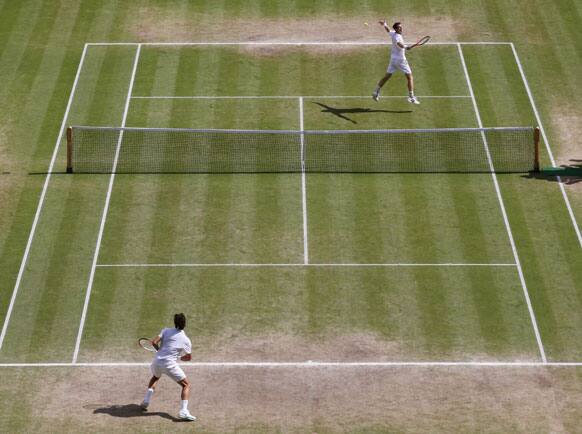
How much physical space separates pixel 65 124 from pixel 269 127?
6.29 metres

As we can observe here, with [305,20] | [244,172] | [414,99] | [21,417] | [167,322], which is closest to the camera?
[21,417]

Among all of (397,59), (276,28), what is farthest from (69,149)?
(276,28)

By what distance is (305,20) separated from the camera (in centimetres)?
4947

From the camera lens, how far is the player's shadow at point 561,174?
4059 centimetres

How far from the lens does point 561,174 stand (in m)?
40.8

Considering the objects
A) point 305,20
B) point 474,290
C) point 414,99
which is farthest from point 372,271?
point 305,20

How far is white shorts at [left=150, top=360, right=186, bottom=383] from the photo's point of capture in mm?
30052

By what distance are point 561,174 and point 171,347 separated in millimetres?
15558

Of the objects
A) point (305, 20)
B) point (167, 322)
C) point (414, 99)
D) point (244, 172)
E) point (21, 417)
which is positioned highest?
point (305, 20)

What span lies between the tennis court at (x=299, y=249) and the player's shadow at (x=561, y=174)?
372mm

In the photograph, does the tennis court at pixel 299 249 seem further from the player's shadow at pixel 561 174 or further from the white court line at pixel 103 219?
the player's shadow at pixel 561 174

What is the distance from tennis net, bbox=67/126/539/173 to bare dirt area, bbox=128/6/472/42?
22.7 feet

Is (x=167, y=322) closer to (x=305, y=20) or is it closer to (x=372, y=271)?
(x=372, y=271)

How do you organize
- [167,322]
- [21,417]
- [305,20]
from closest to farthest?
1. [21,417]
2. [167,322]
3. [305,20]
